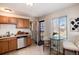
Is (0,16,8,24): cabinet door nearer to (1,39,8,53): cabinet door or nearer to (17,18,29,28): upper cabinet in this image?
(17,18,29,28): upper cabinet

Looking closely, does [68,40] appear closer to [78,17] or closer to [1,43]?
[78,17]

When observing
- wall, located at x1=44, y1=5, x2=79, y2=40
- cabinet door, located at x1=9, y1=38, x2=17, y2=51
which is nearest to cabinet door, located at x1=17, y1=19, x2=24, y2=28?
cabinet door, located at x1=9, y1=38, x2=17, y2=51

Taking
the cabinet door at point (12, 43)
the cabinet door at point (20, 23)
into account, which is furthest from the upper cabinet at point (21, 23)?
the cabinet door at point (12, 43)

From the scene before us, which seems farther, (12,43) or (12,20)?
(12,43)

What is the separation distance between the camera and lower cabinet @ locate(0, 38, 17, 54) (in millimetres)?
3430

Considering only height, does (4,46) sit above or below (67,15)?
below

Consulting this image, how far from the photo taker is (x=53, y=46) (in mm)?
2912

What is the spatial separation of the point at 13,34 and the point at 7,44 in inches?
20.1

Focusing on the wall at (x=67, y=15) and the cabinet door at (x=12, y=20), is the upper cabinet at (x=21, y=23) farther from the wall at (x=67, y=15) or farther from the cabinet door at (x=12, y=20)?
the wall at (x=67, y=15)

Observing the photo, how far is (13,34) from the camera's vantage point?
341cm

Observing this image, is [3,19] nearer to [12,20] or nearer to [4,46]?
[12,20]

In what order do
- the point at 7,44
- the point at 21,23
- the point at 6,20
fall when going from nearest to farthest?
the point at 21,23 < the point at 6,20 < the point at 7,44

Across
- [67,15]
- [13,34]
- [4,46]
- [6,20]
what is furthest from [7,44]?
[67,15]

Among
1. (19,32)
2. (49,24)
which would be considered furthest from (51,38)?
(19,32)
